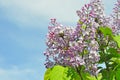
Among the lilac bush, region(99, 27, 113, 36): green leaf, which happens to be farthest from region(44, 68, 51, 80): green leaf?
region(99, 27, 113, 36): green leaf

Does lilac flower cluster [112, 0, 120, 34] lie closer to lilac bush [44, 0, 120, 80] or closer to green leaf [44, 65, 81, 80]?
lilac bush [44, 0, 120, 80]

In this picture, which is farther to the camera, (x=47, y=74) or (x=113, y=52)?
(x=113, y=52)

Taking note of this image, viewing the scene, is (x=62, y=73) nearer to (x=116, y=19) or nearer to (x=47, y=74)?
(x=47, y=74)

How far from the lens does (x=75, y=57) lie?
5.03m

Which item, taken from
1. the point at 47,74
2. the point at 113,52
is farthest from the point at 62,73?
the point at 113,52

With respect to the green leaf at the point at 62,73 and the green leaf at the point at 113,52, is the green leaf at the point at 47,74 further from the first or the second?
the green leaf at the point at 113,52

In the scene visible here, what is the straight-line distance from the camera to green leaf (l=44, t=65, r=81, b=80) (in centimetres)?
500

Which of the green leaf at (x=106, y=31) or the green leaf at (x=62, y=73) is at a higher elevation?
the green leaf at (x=106, y=31)

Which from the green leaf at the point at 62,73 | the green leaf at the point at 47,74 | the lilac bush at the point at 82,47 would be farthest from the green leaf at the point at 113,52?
the green leaf at the point at 47,74

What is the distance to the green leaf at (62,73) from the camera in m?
5.00

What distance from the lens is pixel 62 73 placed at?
16.8 ft

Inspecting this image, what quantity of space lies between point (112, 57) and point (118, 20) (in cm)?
77

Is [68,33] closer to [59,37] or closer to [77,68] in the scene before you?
[59,37]

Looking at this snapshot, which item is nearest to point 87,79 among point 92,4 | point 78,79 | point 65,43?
point 78,79
